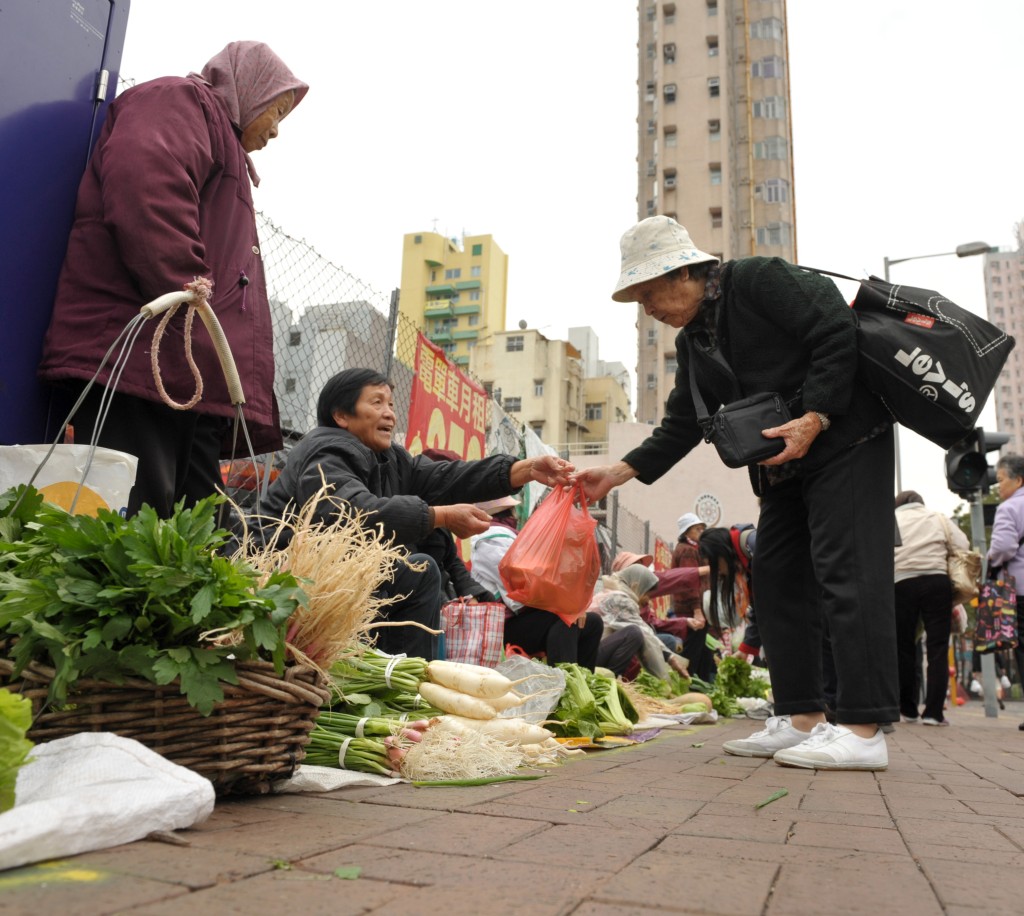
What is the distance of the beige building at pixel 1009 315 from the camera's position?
10756cm

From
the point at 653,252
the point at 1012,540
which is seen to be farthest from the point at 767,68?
the point at 653,252

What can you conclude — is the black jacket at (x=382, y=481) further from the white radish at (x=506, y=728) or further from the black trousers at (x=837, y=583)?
the black trousers at (x=837, y=583)

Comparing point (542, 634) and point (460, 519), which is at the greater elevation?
point (460, 519)

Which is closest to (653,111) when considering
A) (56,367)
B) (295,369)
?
(295,369)

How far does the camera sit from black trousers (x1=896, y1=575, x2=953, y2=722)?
7359 millimetres

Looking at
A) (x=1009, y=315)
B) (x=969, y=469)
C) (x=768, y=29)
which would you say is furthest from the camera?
(x=1009, y=315)

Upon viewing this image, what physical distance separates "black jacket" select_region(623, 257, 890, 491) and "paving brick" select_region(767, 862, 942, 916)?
→ 79.2 inches

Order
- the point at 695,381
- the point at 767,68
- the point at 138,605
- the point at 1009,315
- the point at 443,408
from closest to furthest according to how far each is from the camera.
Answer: the point at 138,605, the point at 695,381, the point at 443,408, the point at 767,68, the point at 1009,315

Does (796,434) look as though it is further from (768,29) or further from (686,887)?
(768,29)

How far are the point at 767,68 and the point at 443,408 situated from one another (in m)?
49.4

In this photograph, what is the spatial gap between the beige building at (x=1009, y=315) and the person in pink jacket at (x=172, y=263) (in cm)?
11784

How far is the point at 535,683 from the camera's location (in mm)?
4109

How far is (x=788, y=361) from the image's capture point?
356 centimetres

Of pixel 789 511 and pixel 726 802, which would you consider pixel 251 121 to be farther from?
pixel 726 802
